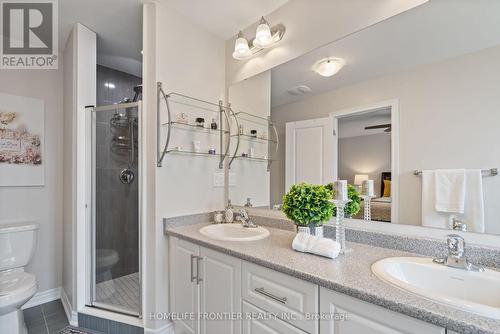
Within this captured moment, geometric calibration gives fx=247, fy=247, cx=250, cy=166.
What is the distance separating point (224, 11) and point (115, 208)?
187 centimetres

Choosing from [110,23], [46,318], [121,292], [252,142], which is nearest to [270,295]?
[252,142]

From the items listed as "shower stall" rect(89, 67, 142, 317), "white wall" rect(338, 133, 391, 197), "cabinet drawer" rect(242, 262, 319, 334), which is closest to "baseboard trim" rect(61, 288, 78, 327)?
"shower stall" rect(89, 67, 142, 317)

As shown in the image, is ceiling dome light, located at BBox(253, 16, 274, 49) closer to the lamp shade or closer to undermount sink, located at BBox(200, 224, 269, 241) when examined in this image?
the lamp shade

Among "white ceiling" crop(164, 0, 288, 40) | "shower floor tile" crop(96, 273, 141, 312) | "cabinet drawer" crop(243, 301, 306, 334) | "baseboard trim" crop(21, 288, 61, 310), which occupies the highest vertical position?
"white ceiling" crop(164, 0, 288, 40)

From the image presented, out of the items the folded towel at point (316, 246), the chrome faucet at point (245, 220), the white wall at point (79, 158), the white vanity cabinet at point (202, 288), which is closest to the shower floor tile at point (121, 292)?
the white wall at point (79, 158)

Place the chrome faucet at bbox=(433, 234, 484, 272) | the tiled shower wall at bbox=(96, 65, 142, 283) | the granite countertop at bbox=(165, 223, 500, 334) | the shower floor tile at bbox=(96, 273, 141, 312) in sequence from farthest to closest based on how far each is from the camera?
the tiled shower wall at bbox=(96, 65, 142, 283) < the shower floor tile at bbox=(96, 273, 141, 312) < the chrome faucet at bbox=(433, 234, 484, 272) < the granite countertop at bbox=(165, 223, 500, 334)

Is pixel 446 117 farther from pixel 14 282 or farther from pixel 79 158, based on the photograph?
pixel 14 282

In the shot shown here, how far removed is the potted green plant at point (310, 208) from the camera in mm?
1313

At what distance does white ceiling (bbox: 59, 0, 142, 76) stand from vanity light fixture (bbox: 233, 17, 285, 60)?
0.76m

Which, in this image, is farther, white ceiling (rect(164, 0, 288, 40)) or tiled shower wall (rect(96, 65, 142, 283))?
tiled shower wall (rect(96, 65, 142, 283))

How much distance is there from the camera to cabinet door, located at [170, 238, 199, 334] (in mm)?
1540

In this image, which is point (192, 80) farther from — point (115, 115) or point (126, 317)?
point (126, 317)

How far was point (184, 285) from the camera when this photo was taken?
161 centimetres

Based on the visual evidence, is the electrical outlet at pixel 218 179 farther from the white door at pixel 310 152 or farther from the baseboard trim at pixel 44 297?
the baseboard trim at pixel 44 297
